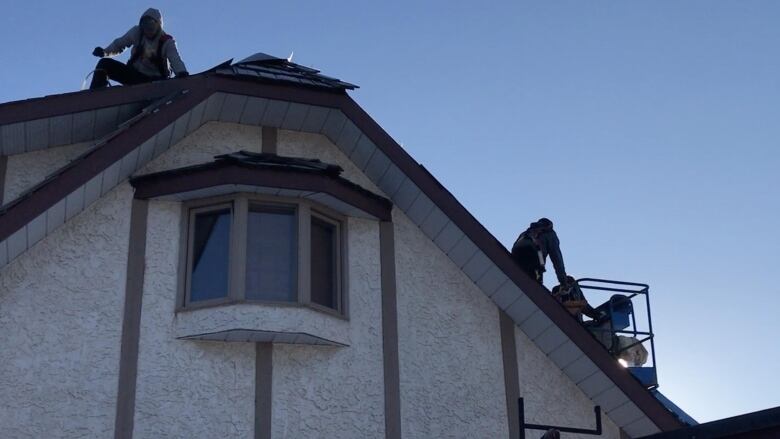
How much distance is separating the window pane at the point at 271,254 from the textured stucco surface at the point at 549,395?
2.75 m

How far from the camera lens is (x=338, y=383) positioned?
1180 cm

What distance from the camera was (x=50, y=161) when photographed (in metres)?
12.1

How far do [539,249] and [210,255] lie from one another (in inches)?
159

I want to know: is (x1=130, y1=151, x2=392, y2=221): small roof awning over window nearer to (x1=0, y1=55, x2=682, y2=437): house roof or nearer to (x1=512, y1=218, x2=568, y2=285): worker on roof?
(x1=0, y1=55, x2=682, y2=437): house roof

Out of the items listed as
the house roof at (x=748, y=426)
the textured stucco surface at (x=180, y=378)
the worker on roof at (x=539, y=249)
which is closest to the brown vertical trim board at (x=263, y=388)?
the textured stucco surface at (x=180, y=378)

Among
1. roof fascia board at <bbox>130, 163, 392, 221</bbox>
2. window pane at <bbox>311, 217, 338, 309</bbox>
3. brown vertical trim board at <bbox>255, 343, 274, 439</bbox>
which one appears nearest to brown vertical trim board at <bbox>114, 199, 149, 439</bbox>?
roof fascia board at <bbox>130, 163, 392, 221</bbox>

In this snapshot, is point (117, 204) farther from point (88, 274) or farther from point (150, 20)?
point (150, 20)

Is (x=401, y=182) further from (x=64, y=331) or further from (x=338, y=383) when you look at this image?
(x=64, y=331)

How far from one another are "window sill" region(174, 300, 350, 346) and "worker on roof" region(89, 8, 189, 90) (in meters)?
3.32

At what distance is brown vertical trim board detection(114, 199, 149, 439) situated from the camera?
10898 millimetres

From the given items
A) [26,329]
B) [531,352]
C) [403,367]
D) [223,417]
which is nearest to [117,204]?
[26,329]

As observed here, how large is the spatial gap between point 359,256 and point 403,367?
4.28 ft

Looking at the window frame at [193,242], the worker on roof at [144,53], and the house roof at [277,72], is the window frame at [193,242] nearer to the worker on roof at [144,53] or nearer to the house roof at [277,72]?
the house roof at [277,72]

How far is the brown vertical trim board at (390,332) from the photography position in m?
11.9
